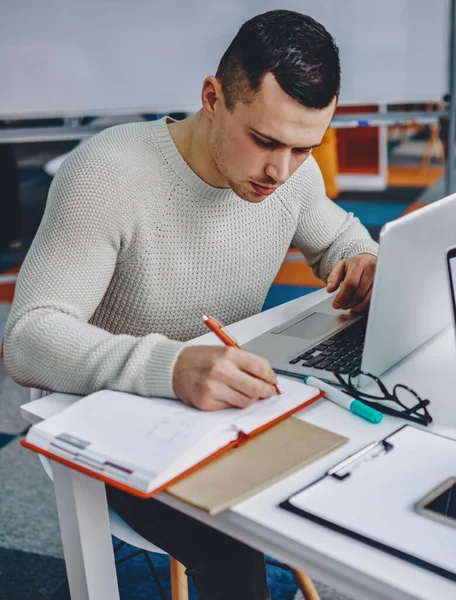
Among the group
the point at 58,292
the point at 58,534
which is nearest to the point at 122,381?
the point at 58,292

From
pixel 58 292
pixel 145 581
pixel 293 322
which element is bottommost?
pixel 145 581

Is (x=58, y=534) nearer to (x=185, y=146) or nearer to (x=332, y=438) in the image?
(x=185, y=146)

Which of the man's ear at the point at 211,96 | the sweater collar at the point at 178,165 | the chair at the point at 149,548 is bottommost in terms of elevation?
the chair at the point at 149,548

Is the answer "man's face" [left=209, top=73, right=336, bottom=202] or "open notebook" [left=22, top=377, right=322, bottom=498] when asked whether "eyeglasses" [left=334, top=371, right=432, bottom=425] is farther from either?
"man's face" [left=209, top=73, right=336, bottom=202]

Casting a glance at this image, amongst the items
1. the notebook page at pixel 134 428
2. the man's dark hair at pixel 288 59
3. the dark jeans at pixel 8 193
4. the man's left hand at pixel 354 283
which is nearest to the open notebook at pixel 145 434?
the notebook page at pixel 134 428

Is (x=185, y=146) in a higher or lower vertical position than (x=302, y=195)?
higher

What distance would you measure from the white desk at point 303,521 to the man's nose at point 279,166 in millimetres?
282

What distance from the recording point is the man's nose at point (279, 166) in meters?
1.16

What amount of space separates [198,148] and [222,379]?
0.57 m

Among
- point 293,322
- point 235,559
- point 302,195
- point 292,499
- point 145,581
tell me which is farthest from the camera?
point 145,581

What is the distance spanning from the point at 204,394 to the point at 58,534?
46.2 inches

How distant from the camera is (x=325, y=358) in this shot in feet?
3.72

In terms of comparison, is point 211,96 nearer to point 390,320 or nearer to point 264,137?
point 264,137

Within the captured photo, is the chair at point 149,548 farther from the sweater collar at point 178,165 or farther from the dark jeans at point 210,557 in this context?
the sweater collar at point 178,165
